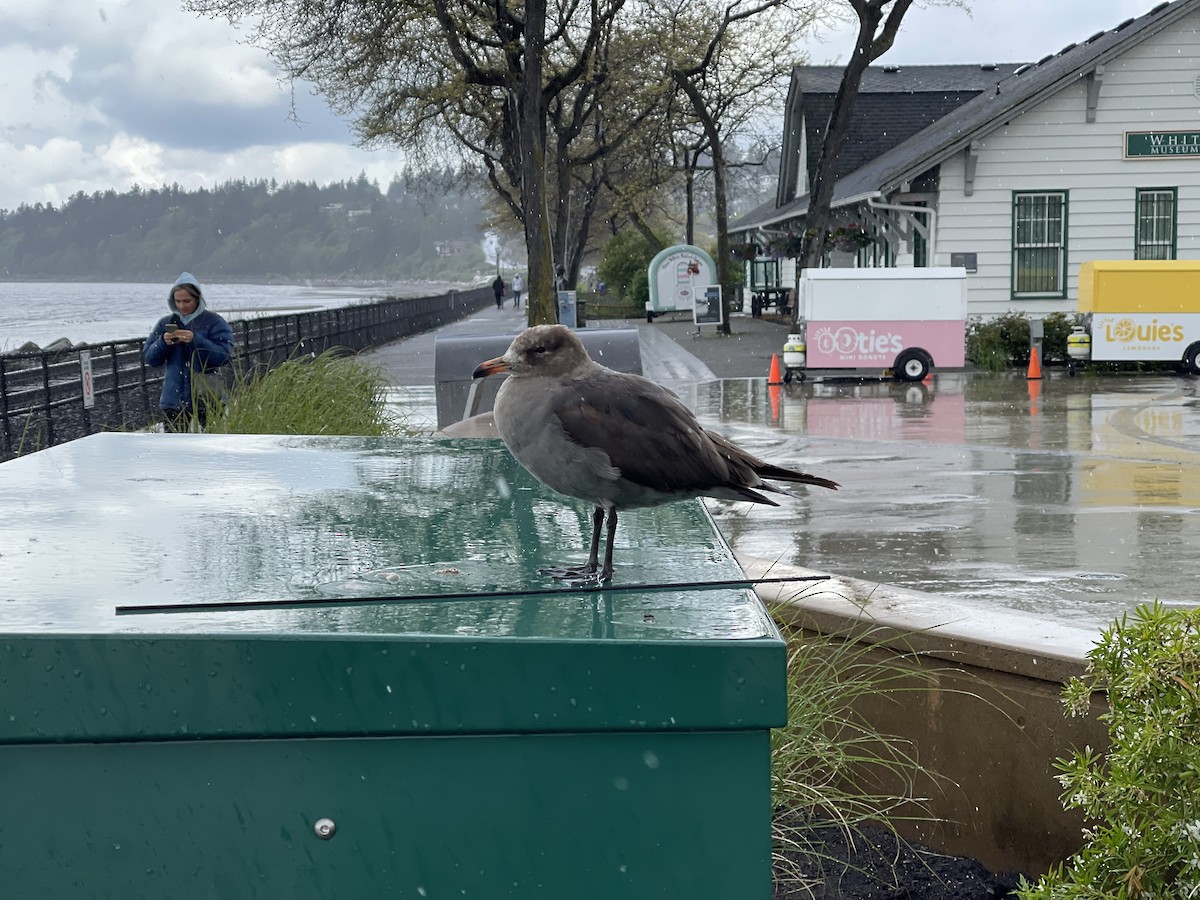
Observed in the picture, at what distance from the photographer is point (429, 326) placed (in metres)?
51.5

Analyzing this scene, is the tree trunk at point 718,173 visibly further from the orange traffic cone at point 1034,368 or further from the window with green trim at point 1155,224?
the orange traffic cone at point 1034,368

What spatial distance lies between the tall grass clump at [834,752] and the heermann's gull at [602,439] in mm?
1282

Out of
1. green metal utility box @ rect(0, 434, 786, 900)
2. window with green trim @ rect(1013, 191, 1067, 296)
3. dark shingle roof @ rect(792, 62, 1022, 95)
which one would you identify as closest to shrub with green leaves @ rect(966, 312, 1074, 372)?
window with green trim @ rect(1013, 191, 1067, 296)

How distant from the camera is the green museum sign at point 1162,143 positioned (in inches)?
1030

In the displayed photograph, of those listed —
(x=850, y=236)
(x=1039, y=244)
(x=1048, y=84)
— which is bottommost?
(x=1039, y=244)

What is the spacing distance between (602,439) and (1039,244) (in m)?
25.7

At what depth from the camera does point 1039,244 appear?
87.0 feet

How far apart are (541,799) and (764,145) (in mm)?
51613

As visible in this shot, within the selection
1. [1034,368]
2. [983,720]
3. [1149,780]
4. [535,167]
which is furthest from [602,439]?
[1034,368]

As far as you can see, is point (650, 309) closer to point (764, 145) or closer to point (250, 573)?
point (764, 145)

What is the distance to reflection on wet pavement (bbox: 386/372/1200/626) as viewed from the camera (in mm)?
8281

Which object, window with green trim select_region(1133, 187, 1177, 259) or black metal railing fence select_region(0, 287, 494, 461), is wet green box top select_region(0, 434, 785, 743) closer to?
black metal railing fence select_region(0, 287, 494, 461)

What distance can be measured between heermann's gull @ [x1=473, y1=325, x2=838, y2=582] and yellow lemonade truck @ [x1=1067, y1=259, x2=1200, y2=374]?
70.5ft

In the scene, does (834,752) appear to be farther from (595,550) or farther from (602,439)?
(602,439)
